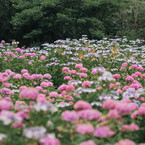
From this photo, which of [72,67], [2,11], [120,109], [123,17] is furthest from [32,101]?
[2,11]

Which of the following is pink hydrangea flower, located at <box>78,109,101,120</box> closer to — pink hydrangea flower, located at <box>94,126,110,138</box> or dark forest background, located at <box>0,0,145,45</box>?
pink hydrangea flower, located at <box>94,126,110,138</box>

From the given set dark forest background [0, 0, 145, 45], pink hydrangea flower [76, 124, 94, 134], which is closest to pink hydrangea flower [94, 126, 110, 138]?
pink hydrangea flower [76, 124, 94, 134]

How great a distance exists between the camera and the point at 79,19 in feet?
34.6

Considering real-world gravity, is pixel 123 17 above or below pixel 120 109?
below

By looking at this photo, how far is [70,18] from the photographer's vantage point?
10828 millimetres

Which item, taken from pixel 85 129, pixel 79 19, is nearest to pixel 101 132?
pixel 85 129

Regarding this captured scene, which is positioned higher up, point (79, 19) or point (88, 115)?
point (88, 115)

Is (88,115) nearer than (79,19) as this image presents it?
Yes

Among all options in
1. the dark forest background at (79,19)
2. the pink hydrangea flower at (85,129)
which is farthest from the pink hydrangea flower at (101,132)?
the dark forest background at (79,19)

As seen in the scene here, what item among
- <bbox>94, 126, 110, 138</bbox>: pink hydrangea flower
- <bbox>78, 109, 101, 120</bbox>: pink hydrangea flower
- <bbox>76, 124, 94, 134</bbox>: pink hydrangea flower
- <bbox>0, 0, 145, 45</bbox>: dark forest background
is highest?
<bbox>78, 109, 101, 120</bbox>: pink hydrangea flower

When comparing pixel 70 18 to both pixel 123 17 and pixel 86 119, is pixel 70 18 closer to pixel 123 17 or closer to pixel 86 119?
pixel 123 17

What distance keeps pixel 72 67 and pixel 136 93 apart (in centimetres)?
329

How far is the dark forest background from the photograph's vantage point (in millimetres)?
10906

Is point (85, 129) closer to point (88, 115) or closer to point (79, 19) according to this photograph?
point (88, 115)
